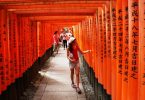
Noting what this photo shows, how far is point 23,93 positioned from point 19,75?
4.32 ft

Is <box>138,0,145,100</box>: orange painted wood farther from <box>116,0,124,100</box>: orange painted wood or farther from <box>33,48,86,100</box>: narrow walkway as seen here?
<box>33,48,86,100</box>: narrow walkway

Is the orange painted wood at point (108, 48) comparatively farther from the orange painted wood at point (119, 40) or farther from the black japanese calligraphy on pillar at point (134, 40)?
the black japanese calligraphy on pillar at point (134, 40)

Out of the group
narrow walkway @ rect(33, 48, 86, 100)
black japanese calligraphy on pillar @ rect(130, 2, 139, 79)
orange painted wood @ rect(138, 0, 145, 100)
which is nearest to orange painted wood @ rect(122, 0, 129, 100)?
black japanese calligraphy on pillar @ rect(130, 2, 139, 79)

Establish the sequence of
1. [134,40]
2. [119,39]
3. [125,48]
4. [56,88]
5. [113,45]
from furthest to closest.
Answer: [56,88] → [113,45] → [119,39] → [125,48] → [134,40]

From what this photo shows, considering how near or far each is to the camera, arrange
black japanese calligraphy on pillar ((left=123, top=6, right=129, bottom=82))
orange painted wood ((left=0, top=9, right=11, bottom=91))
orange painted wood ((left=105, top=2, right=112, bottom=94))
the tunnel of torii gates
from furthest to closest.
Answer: orange painted wood ((left=0, top=9, right=11, bottom=91)) → orange painted wood ((left=105, top=2, right=112, bottom=94)) → black japanese calligraphy on pillar ((left=123, top=6, right=129, bottom=82)) → the tunnel of torii gates


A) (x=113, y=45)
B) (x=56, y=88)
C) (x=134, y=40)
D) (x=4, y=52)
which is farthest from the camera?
(x=56, y=88)

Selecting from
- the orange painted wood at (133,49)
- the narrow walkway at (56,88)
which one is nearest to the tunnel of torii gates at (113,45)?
the orange painted wood at (133,49)

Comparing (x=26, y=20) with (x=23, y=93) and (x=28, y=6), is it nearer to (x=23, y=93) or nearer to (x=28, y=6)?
(x=23, y=93)

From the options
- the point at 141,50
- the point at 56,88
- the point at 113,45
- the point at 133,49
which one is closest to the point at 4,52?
the point at 113,45

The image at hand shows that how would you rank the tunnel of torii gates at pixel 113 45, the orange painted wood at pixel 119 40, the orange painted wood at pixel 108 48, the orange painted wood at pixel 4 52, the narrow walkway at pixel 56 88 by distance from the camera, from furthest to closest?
1. the narrow walkway at pixel 56 88
2. the orange painted wood at pixel 4 52
3. the orange painted wood at pixel 108 48
4. the orange painted wood at pixel 119 40
5. the tunnel of torii gates at pixel 113 45

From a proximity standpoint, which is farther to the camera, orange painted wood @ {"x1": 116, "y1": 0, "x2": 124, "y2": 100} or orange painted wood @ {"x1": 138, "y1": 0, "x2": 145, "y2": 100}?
orange painted wood @ {"x1": 116, "y1": 0, "x2": 124, "y2": 100}

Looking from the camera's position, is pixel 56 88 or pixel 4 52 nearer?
pixel 4 52

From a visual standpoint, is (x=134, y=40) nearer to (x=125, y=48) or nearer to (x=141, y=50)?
(x=141, y=50)

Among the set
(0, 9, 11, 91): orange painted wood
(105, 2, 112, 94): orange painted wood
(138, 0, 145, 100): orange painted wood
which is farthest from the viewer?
(0, 9, 11, 91): orange painted wood
